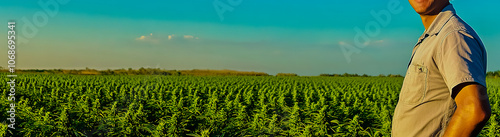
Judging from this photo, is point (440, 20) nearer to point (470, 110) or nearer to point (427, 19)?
point (427, 19)

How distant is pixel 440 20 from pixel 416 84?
420mm

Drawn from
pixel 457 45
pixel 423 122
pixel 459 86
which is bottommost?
pixel 423 122

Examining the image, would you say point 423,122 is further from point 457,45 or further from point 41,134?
point 41,134

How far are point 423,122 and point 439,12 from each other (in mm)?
708

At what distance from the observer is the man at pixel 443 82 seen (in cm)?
176

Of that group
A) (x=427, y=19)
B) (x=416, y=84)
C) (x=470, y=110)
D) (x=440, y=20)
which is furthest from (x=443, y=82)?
(x=427, y=19)

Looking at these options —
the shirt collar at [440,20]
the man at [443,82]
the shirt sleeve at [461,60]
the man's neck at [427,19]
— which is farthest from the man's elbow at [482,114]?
the man's neck at [427,19]

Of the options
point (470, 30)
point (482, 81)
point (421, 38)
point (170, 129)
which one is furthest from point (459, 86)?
point (170, 129)

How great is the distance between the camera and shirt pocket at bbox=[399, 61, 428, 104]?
2.06m

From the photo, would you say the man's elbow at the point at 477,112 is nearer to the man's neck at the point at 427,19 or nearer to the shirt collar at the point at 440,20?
the shirt collar at the point at 440,20

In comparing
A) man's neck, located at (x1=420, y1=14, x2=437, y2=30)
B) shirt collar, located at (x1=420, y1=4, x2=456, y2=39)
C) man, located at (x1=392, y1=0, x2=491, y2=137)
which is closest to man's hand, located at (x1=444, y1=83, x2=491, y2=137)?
man, located at (x1=392, y1=0, x2=491, y2=137)

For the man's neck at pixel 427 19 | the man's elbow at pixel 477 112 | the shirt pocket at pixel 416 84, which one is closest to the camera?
the man's elbow at pixel 477 112

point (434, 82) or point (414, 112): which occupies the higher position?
point (434, 82)

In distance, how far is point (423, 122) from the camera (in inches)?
83.0
